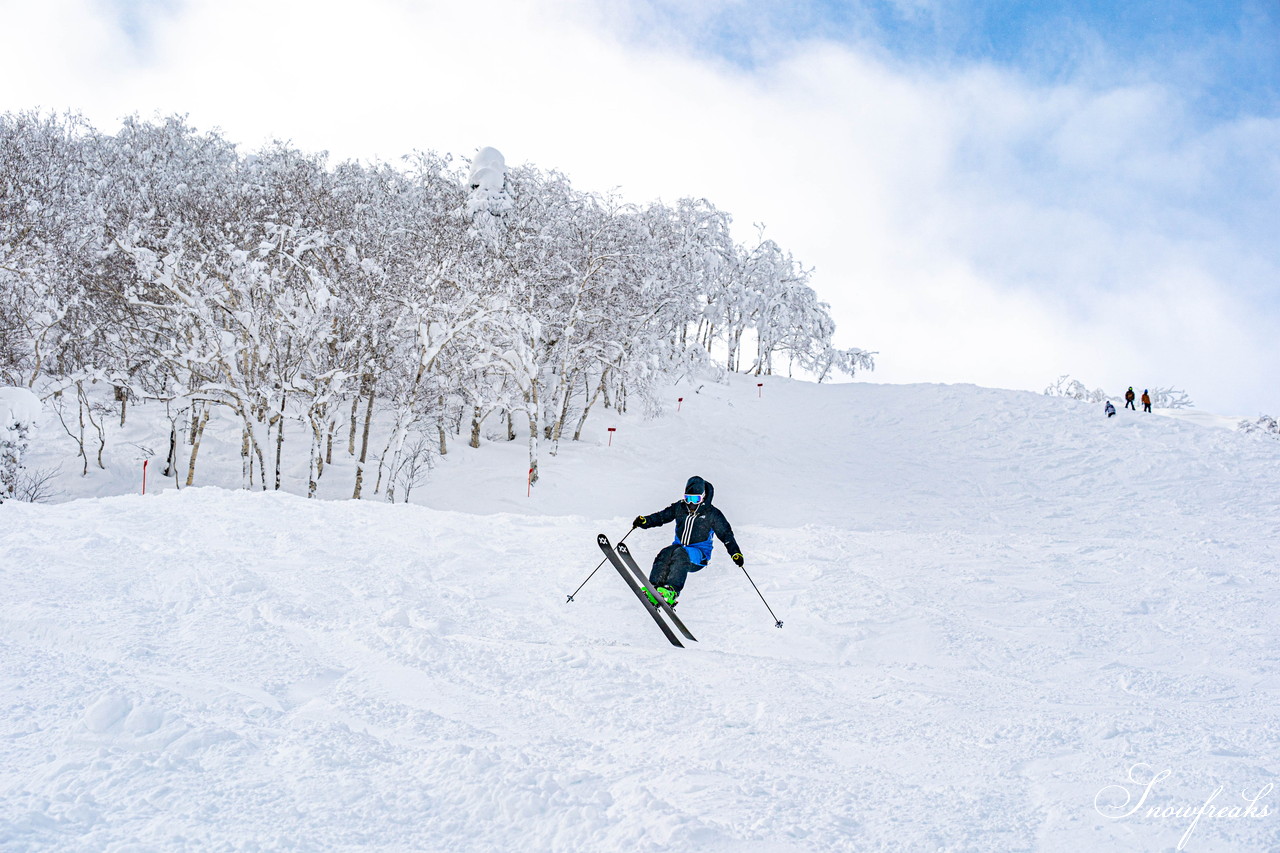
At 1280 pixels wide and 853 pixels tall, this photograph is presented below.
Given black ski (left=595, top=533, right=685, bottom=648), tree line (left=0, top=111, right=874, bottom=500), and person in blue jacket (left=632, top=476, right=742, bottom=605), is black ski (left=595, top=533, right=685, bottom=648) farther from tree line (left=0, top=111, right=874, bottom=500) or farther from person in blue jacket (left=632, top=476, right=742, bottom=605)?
tree line (left=0, top=111, right=874, bottom=500)

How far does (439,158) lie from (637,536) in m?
26.4

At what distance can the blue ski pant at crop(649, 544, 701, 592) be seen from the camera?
23.7ft

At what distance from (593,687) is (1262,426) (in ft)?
123

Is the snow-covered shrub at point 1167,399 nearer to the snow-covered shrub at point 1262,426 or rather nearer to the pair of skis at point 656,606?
the snow-covered shrub at point 1262,426

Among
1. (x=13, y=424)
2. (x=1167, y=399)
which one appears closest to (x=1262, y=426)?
(x=1167, y=399)

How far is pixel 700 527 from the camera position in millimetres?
7754

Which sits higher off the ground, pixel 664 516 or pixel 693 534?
pixel 664 516

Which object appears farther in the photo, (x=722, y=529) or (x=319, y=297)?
(x=319, y=297)

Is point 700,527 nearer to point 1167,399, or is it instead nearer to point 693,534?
point 693,534

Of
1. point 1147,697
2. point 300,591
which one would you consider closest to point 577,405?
point 300,591

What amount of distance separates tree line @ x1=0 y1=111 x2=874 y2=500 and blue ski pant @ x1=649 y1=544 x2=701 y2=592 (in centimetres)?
1448

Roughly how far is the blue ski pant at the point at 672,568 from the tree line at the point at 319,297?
47.5 feet

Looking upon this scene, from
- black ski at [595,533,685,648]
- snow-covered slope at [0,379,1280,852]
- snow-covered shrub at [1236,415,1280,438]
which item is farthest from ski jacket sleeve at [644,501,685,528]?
snow-covered shrub at [1236,415,1280,438]

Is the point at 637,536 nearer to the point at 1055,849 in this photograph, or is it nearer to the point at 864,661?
the point at 864,661
